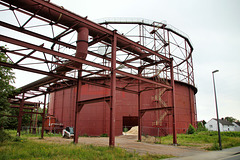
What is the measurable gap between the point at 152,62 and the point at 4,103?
A: 16775 millimetres

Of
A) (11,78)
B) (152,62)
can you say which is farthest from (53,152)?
(152,62)

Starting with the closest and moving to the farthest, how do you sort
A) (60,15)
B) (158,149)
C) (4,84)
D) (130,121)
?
(60,15) < (158,149) < (4,84) < (130,121)

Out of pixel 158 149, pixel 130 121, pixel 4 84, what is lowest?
pixel 158 149

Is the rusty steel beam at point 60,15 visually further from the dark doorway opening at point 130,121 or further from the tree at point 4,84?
the dark doorway opening at point 130,121

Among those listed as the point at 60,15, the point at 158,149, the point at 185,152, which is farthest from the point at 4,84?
the point at 185,152

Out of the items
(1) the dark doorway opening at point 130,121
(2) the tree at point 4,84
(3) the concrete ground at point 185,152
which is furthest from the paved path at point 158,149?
(1) the dark doorway opening at point 130,121

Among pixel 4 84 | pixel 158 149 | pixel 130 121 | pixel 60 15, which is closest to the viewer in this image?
pixel 60 15

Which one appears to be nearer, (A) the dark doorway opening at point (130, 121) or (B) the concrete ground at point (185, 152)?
(B) the concrete ground at point (185, 152)

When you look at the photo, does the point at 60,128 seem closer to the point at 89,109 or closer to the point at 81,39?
the point at 89,109

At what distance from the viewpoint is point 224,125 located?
7506 centimetres

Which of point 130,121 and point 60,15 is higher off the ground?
point 60,15

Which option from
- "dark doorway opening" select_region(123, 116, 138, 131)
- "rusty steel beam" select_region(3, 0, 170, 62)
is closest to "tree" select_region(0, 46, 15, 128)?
"rusty steel beam" select_region(3, 0, 170, 62)

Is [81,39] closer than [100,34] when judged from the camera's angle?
Yes

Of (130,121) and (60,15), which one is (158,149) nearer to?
(60,15)
